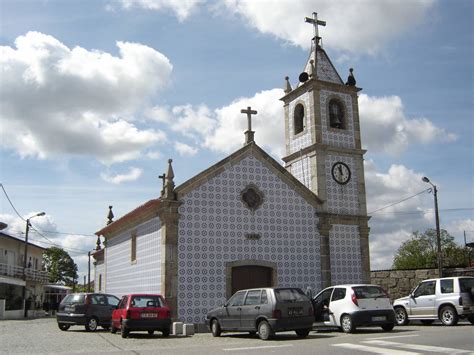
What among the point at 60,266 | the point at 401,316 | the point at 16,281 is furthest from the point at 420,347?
the point at 60,266

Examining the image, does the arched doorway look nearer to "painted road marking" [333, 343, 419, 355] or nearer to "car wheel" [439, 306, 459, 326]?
"car wheel" [439, 306, 459, 326]

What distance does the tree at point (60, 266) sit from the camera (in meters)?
78.2

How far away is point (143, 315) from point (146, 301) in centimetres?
54

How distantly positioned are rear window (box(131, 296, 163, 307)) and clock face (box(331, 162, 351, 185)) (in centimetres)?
1101

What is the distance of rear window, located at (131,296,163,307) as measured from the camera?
16281mm

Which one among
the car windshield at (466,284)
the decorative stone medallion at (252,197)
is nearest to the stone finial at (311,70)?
the decorative stone medallion at (252,197)

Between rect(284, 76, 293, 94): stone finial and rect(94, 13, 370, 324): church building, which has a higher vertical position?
rect(284, 76, 293, 94): stone finial

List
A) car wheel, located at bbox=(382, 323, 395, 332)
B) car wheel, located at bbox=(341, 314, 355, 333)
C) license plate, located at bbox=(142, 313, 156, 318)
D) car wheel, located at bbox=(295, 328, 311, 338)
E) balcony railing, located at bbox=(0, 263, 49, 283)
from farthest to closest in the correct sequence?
balcony railing, located at bbox=(0, 263, 49, 283), license plate, located at bbox=(142, 313, 156, 318), car wheel, located at bbox=(382, 323, 395, 332), car wheel, located at bbox=(341, 314, 355, 333), car wheel, located at bbox=(295, 328, 311, 338)

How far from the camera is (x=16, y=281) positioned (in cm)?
3928

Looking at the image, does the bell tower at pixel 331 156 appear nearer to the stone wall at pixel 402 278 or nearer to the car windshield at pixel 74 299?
the stone wall at pixel 402 278

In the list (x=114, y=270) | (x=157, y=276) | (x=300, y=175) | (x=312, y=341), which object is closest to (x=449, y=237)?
(x=300, y=175)

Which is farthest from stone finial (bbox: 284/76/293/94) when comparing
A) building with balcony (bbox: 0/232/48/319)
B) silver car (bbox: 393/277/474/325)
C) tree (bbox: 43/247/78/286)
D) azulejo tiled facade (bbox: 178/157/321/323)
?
tree (bbox: 43/247/78/286)

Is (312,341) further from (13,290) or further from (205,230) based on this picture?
(13,290)

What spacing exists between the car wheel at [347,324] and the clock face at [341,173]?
387 inches
